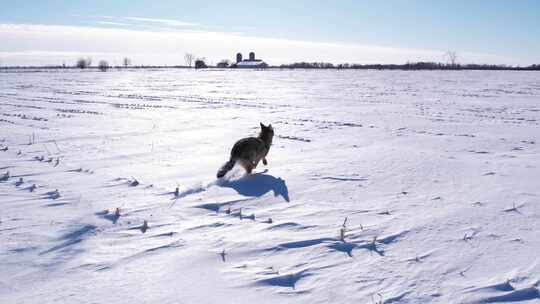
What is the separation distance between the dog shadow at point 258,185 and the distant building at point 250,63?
11009cm

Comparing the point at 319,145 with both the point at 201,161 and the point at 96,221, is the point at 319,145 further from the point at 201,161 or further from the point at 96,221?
the point at 96,221

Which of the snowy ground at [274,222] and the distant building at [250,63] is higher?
the distant building at [250,63]

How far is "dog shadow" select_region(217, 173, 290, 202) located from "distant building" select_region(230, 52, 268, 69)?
110086 mm

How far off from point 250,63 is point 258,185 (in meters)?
119

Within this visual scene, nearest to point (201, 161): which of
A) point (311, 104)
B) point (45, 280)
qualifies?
point (45, 280)

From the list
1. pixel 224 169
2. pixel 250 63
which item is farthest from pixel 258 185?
pixel 250 63

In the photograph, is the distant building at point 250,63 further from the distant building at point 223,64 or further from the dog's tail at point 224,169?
the dog's tail at point 224,169

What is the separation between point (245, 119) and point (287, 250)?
1029 cm

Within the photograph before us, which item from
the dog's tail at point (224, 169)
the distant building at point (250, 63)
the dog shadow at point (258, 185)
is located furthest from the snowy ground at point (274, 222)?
the distant building at point (250, 63)

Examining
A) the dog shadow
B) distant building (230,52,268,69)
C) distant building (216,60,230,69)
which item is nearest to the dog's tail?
the dog shadow

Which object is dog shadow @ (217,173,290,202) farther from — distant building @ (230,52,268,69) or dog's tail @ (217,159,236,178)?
distant building @ (230,52,268,69)

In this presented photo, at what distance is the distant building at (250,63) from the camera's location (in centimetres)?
11622

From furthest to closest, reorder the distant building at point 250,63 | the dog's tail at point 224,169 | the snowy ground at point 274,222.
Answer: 1. the distant building at point 250,63
2. the dog's tail at point 224,169
3. the snowy ground at point 274,222

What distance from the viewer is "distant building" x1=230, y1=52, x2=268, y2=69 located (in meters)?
116
